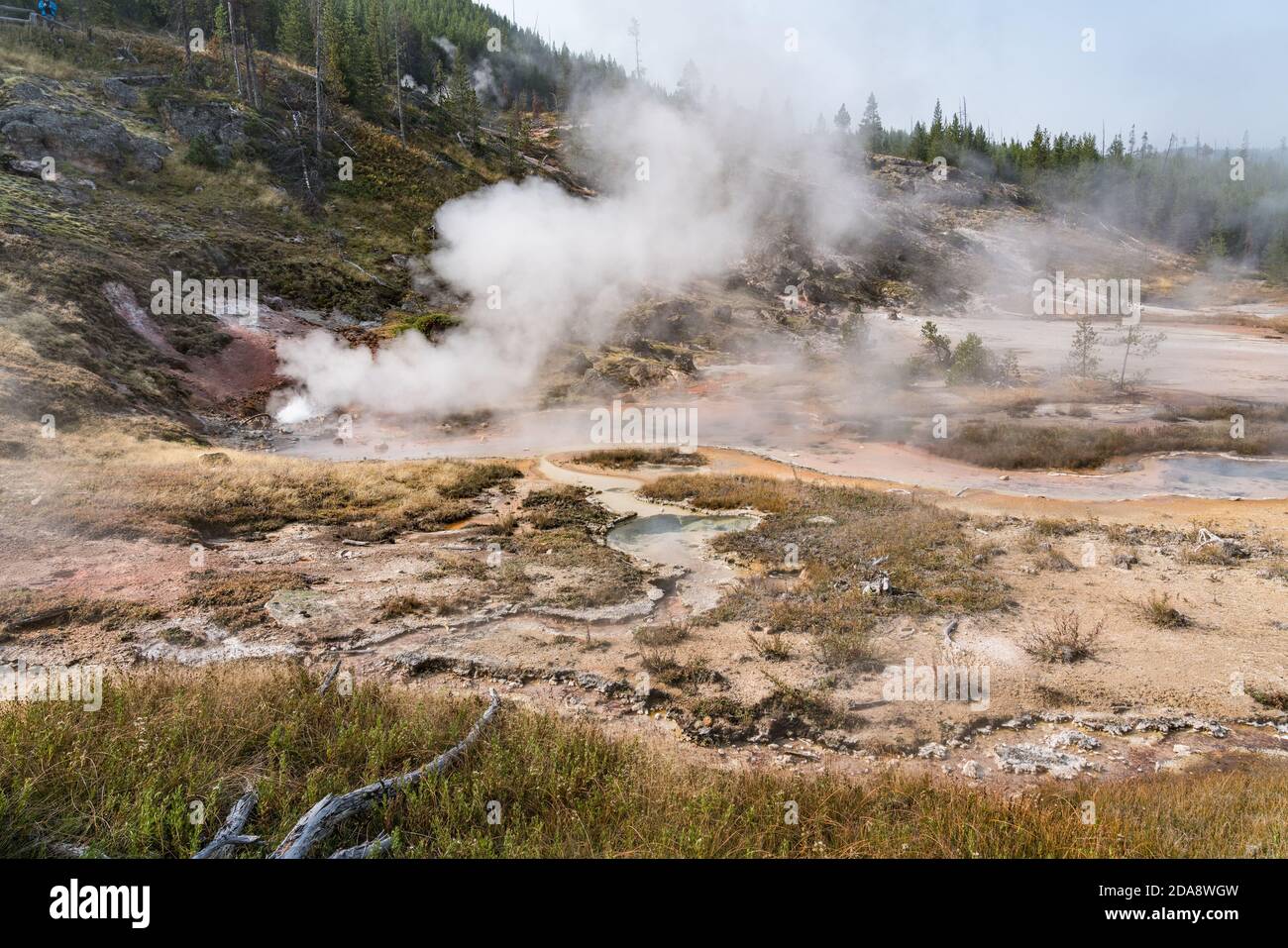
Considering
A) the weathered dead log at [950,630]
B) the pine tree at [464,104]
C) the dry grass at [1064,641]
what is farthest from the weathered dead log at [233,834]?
the pine tree at [464,104]

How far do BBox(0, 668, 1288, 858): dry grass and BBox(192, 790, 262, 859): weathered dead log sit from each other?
0.16 metres

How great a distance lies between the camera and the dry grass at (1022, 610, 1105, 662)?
8781mm

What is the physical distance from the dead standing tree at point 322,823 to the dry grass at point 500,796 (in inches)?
4.1

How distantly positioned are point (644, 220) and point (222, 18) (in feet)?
109

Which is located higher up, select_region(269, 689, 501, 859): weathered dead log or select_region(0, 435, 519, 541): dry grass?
select_region(0, 435, 519, 541): dry grass

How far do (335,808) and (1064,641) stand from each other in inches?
359

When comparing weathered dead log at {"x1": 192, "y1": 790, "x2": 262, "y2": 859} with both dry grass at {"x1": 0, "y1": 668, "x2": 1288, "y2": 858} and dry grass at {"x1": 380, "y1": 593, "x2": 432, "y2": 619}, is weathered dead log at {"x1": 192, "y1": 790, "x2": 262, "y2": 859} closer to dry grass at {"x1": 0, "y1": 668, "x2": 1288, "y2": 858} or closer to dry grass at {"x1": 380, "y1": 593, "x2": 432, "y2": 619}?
dry grass at {"x1": 0, "y1": 668, "x2": 1288, "y2": 858}

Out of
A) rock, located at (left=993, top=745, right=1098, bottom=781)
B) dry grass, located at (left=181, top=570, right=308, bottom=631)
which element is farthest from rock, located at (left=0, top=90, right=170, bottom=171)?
rock, located at (left=993, top=745, right=1098, bottom=781)

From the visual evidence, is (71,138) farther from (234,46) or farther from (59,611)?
(59,611)

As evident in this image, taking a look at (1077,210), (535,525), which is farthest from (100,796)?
(1077,210)

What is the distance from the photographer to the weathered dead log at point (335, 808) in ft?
11.5

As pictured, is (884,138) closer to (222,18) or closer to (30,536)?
(222,18)

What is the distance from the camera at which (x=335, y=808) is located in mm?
3760

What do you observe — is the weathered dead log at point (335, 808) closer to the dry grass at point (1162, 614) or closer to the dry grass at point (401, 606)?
the dry grass at point (401, 606)
